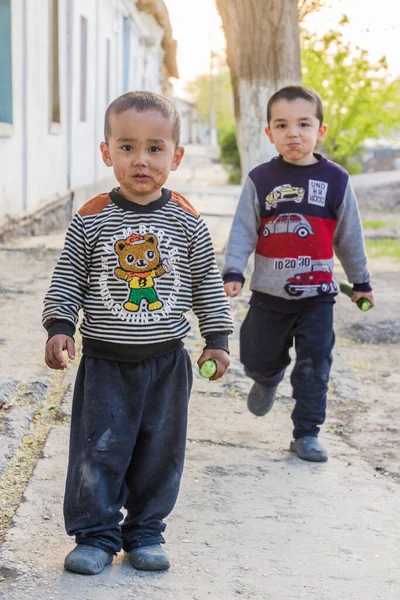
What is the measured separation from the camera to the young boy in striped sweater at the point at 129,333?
8.36 ft

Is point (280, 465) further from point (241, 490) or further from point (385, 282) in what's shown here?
point (385, 282)

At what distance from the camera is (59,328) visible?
2.52 m

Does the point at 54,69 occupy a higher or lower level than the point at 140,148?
higher

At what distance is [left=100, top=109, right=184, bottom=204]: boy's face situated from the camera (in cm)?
258

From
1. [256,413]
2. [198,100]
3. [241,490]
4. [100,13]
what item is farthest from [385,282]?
[198,100]

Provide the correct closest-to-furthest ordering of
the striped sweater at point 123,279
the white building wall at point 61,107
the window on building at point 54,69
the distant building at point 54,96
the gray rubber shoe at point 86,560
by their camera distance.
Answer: the gray rubber shoe at point 86,560 → the striped sweater at point 123,279 → the distant building at point 54,96 → the white building wall at point 61,107 → the window on building at point 54,69

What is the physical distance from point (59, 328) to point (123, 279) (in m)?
0.22

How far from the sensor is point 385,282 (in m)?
8.39

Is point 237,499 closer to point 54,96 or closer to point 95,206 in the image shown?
point 95,206

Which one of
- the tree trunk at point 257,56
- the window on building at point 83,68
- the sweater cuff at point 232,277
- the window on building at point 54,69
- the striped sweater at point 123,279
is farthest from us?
the window on building at point 83,68

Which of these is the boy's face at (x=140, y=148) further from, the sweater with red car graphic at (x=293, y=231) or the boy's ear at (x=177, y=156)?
the sweater with red car graphic at (x=293, y=231)

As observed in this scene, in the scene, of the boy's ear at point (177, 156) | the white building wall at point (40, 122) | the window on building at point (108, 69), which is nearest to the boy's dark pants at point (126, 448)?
the boy's ear at point (177, 156)

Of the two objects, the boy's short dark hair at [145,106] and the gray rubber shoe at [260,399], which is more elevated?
the boy's short dark hair at [145,106]

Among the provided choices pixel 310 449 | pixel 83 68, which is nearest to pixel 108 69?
pixel 83 68
